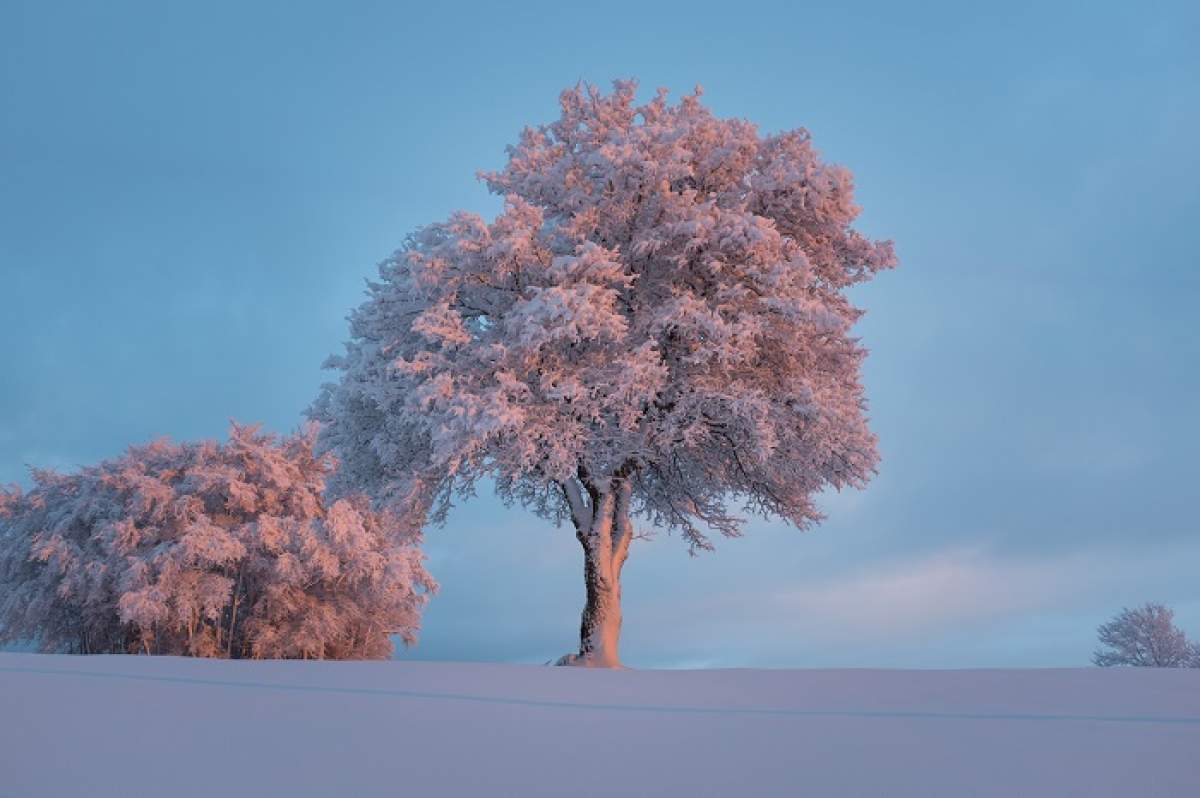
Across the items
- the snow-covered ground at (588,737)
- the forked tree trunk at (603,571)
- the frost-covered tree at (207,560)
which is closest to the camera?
the snow-covered ground at (588,737)

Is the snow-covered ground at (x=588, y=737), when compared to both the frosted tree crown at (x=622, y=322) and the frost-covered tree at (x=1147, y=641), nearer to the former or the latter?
the frosted tree crown at (x=622, y=322)

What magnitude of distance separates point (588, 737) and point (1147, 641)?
49.1 meters

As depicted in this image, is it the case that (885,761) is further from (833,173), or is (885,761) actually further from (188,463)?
(188,463)

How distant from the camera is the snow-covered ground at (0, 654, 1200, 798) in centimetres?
630

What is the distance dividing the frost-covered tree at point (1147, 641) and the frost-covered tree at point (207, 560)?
122ft

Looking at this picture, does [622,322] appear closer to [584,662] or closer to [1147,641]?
[584,662]

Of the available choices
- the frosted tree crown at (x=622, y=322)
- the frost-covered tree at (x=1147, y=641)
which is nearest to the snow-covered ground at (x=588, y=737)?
the frosted tree crown at (x=622, y=322)

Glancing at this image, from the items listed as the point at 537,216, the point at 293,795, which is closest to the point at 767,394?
the point at 537,216

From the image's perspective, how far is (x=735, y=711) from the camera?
29.1 ft

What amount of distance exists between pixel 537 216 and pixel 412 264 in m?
2.56

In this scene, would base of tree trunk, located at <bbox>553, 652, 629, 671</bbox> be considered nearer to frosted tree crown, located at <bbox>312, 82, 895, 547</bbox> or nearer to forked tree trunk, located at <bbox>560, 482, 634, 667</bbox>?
forked tree trunk, located at <bbox>560, 482, 634, 667</bbox>

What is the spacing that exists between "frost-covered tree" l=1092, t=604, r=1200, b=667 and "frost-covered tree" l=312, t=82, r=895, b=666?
1416 inches

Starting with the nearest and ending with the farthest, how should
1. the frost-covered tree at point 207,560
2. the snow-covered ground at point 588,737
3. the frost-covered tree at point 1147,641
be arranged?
the snow-covered ground at point 588,737
the frost-covered tree at point 207,560
the frost-covered tree at point 1147,641

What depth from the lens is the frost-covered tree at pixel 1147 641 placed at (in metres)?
44.9
